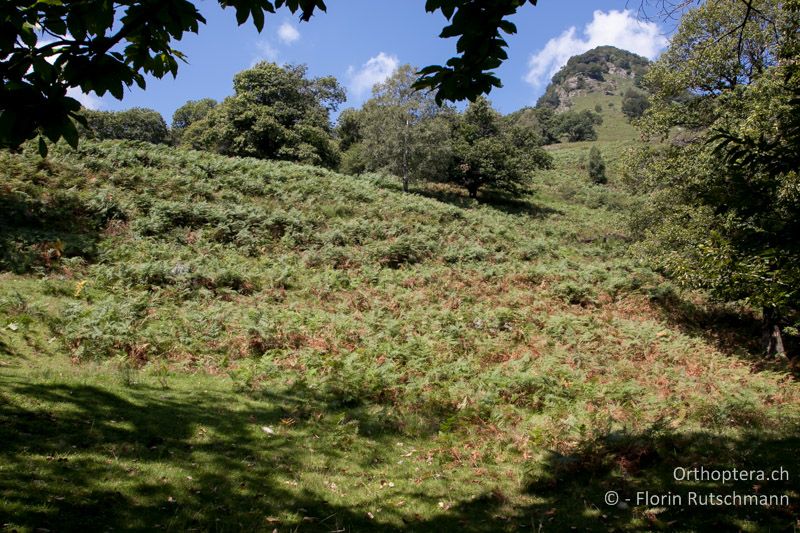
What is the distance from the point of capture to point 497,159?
1672 inches

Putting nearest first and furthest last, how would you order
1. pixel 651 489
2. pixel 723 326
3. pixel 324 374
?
pixel 651 489, pixel 324 374, pixel 723 326

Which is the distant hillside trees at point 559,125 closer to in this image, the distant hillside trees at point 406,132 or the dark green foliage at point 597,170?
the dark green foliage at point 597,170

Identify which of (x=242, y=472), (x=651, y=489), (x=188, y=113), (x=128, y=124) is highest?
(x=188, y=113)

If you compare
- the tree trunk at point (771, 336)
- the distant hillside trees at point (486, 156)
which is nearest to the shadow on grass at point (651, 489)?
the tree trunk at point (771, 336)

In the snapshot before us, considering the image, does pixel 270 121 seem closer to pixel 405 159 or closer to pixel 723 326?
pixel 405 159

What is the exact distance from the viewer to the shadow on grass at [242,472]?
Answer: 4.71 metres

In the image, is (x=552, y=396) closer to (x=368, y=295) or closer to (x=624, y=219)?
(x=368, y=295)

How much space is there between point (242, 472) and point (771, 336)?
18932 mm

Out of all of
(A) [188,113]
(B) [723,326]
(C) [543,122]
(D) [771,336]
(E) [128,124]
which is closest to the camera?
(D) [771,336]

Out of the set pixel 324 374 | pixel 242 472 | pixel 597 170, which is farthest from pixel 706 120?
pixel 597 170

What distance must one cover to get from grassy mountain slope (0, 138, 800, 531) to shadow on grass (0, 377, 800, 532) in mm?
36

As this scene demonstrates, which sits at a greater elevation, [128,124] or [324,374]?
[128,124]

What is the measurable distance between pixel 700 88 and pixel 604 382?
1396cm

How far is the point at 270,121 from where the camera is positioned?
133 feet
